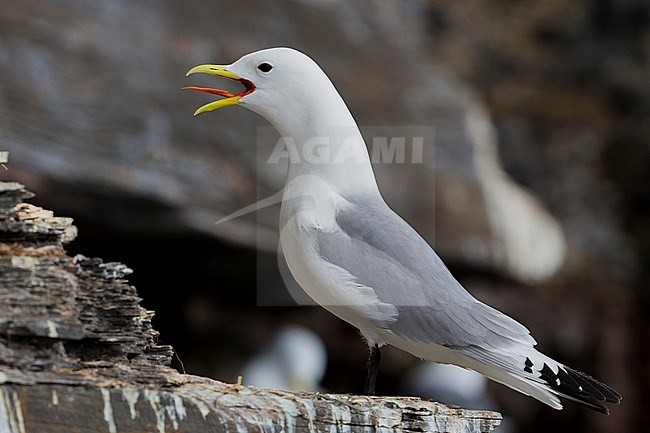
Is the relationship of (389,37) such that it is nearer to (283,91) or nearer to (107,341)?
(283,91)

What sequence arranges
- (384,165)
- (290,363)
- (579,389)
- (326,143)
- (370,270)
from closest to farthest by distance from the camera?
(579,389) → (370,270) → (326,143) → (384,165) → (290,363)

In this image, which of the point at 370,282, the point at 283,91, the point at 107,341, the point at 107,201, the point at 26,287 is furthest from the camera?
the point at 107,201

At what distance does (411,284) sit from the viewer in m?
2.04

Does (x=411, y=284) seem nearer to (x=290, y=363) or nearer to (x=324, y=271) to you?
(x=324, y=271)

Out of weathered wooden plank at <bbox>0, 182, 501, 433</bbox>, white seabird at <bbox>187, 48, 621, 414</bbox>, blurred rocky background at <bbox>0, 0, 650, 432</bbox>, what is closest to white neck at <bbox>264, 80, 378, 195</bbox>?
white seabird at <bbox>187, 48, 621, 414</bbox>

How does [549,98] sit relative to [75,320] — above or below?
above

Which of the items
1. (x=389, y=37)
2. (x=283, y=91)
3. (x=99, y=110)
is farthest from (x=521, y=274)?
(x=283, y=91)

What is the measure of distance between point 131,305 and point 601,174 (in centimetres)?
498

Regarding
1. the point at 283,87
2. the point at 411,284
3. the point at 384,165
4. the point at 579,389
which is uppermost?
the point at 384,165

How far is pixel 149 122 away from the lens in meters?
4.17

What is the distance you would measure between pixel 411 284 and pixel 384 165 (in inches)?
102

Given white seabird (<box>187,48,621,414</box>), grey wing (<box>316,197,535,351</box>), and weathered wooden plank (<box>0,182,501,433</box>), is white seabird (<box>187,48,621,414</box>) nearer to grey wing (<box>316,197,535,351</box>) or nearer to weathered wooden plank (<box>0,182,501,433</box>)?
grey wing (<box>316,197,535,351</box>)

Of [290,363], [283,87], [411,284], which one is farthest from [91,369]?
[290,363]

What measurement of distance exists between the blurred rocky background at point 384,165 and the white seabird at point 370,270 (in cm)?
194
